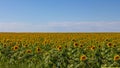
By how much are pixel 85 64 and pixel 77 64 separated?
1.11ft

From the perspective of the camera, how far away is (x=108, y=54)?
464 inches

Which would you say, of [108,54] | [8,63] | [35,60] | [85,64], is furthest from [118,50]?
[8,63]

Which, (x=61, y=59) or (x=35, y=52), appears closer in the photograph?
(x=61, y=59)

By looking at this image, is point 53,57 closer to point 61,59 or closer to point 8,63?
point 61,59

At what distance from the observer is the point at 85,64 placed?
10.8m

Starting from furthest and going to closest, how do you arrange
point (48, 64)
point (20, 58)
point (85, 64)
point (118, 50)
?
point (20, 58), point (118, 50), point (48, 64), point (85, 64)

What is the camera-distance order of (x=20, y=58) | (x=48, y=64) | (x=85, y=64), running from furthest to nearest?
(x=20, y=58) < (x=48, y=64) < (x=85, y=64)

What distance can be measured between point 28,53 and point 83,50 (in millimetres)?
2448

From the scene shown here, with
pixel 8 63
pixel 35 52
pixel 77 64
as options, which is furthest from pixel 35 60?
pixel 77 64

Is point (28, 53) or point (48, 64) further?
point (28, 53)

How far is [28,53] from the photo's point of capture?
13.5 m

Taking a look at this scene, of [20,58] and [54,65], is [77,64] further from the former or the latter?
[20,58]

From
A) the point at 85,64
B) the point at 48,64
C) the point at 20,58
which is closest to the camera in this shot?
the point at 85,64

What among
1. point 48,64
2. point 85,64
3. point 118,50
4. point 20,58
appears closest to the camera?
point 85,64
